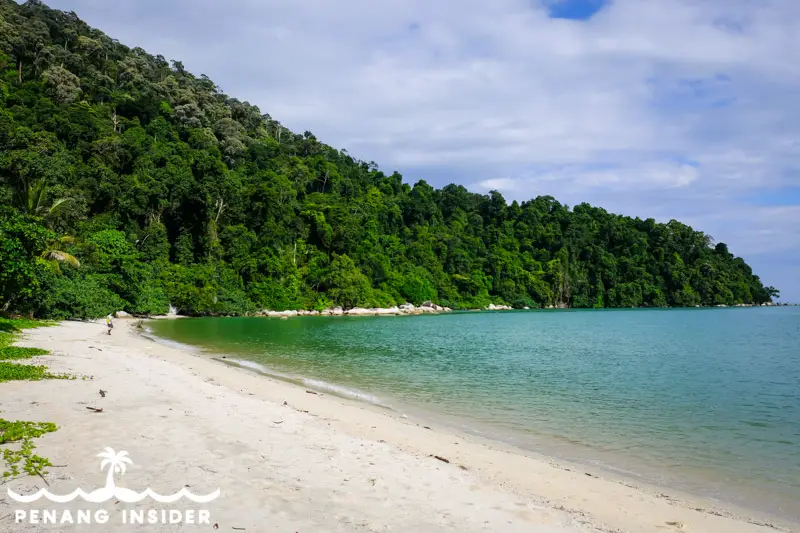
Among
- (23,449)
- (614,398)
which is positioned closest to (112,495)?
(23,449)

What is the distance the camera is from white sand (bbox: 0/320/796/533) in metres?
5.17

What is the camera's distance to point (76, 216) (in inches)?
→ 2009

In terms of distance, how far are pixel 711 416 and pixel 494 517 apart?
10.1 m

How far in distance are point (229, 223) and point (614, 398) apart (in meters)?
73.7

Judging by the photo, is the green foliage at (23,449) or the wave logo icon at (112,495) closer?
the wave logo icon at (112,495)

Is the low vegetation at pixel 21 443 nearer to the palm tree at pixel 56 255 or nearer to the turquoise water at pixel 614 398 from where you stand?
the turquoise water at pixel 614 398

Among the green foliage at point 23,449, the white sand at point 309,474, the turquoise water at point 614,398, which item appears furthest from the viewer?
the turquoise water at point 614,398

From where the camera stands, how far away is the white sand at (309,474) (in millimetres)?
5172

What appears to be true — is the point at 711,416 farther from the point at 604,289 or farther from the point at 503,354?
the point at 604,289

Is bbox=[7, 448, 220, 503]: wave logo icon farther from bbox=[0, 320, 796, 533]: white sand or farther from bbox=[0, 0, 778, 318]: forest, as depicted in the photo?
bbox=[0, 0, 778, 318]: forest

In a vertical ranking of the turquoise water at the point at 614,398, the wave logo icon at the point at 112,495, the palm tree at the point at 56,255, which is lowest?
the turquoise water at the point at 614,398

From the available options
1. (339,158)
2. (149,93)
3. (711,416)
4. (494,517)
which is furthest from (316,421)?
(339,158)

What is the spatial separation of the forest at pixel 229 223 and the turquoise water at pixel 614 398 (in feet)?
49.0

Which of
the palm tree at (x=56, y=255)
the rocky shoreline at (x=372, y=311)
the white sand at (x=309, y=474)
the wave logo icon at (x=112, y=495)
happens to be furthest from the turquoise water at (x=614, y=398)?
the rocky shoreline at (x=372, y=311)
